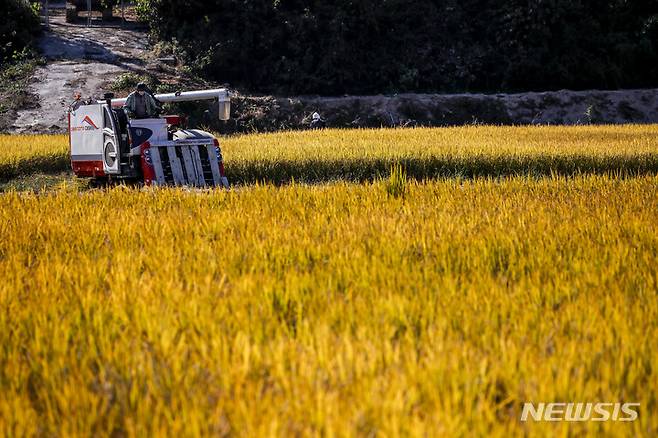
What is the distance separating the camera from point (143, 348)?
301cm

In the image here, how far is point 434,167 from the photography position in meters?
14.0

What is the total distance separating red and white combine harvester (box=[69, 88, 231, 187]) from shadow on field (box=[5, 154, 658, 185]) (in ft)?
8.40

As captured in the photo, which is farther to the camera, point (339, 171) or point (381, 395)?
point (339, 171)

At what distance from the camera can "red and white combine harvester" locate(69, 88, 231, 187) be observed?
10.8 meters

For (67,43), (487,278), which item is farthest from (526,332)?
(67,43)

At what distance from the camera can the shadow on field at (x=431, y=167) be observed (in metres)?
13.5

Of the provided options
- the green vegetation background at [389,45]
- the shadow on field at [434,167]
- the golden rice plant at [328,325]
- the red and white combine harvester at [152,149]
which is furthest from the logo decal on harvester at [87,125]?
the green vegetation background at [389,45]

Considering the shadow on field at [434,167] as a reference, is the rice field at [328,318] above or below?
above

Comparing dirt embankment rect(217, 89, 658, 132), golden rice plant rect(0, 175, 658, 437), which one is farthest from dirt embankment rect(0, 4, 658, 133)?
golden rice plant rect(0, 175, 658, 437)

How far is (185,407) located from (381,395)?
1.96 feet

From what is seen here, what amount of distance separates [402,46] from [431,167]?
1622cm

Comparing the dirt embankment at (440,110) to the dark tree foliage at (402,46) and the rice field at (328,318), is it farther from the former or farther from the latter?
the rice field at (328,318)

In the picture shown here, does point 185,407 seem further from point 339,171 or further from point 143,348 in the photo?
point 339,171

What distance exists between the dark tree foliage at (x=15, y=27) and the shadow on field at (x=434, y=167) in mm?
16611
